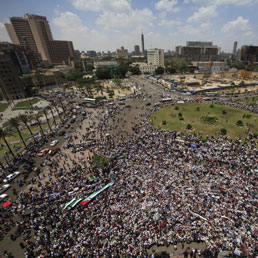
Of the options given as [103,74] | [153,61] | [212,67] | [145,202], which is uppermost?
[153,61]

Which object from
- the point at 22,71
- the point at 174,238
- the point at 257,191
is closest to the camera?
the point at 174,238

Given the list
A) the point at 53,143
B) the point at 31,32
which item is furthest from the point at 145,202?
the point at 31,32

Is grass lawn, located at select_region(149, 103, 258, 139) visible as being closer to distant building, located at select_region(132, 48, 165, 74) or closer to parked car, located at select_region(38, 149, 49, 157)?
parked car, located at select_region(38, 149, 49, 157)

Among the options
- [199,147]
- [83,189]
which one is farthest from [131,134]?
[83,189]

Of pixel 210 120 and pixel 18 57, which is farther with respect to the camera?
pixel 18 57

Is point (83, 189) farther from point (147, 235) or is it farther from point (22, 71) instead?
point (22, 71)

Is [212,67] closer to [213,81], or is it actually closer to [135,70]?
[213,81]
